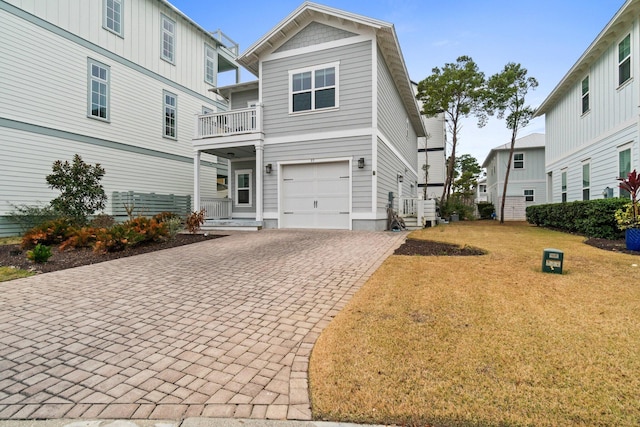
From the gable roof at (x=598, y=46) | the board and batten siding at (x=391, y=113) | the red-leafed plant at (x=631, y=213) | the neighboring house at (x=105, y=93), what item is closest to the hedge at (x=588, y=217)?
the red-leafed plant at (x=631, y=213)

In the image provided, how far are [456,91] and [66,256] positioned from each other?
1876 centimetres

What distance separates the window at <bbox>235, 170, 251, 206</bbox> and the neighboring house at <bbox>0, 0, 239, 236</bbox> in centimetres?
397

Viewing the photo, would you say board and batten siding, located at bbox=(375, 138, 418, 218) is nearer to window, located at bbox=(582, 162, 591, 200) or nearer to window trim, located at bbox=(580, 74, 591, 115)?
window, located at bbox=(582, 162, 591, 200)

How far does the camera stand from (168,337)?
10.3 feet

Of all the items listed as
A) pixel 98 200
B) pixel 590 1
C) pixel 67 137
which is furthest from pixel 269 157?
pixel 590 1

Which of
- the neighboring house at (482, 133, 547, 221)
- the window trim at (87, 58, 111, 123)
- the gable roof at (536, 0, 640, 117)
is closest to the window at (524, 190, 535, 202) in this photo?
the neighboring house at (482, 133, 547, 221)

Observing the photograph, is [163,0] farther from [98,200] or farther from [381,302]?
[381,302]

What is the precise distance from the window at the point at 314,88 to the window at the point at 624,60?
911 centimetres

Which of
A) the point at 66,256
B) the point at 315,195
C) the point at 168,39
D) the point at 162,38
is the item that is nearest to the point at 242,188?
the point at 315,195

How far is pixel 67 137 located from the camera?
12148 millimetres

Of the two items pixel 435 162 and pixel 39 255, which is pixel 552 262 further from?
pixel 435 162

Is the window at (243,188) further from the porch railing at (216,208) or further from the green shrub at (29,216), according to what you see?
the green shrub at (29,216)

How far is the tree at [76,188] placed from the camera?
30.3 feet

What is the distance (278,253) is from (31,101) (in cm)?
1104
